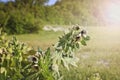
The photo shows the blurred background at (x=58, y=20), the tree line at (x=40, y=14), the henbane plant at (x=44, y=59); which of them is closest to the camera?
the henbane plant at (x=44, y=59)

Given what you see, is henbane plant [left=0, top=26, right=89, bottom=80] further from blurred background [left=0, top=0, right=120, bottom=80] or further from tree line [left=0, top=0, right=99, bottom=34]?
tree line [left=0, top=0, right=99, bottom=34]

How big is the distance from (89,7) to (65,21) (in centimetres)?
585

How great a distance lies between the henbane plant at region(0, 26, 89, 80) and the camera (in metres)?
1.89

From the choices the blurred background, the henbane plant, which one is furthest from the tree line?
the henbane plant

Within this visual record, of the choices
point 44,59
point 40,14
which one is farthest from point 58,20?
point 44,59

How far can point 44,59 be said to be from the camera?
1.86 metres

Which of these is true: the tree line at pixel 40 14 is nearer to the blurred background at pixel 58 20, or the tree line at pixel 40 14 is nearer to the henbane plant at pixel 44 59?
the blurred background at pixel 58 20

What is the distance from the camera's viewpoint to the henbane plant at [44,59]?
1.89 metres

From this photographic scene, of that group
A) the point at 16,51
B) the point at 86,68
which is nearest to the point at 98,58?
the point at 86,68

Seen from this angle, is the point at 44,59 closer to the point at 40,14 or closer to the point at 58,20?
the point at 40,14

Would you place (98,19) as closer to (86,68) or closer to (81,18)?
(81,18)

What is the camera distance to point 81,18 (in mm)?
38219

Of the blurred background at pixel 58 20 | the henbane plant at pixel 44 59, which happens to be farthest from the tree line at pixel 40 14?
the henbane plant at pixel 44 59

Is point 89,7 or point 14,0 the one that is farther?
point 89,7
